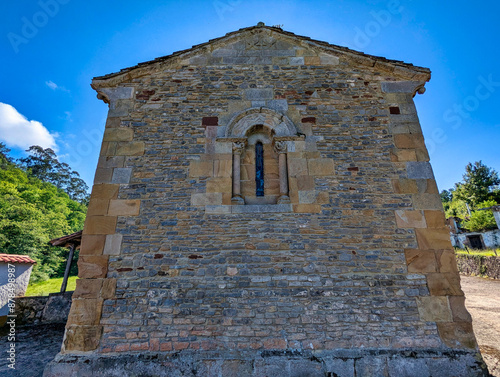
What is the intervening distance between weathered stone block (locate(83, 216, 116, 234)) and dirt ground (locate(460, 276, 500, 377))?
668cm

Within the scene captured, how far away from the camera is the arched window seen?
5027 mm

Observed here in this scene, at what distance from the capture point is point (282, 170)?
16.4 feet

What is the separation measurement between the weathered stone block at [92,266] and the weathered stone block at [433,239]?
542 cm

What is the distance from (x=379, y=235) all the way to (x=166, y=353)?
12.9 ft

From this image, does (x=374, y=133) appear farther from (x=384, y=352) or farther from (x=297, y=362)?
(x=297, y=362)

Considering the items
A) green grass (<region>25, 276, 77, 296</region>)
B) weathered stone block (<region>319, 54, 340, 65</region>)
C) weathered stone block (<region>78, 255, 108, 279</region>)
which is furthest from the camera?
green grass (<region>25, 276, 77, 296</region>)

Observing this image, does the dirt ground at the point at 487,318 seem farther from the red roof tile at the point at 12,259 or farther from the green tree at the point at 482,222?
the green tree at the point at 482,222

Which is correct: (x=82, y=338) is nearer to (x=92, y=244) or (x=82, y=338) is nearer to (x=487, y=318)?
(x=92, y=244)

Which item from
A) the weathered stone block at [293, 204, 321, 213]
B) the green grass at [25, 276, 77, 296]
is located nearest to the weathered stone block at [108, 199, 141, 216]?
the weathered stone block at [293, 204, 321, 213]

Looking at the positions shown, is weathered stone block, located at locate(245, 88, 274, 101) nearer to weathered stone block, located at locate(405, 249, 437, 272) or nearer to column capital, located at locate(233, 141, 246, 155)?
column capital, located at locate(233, 141, 246, 155)

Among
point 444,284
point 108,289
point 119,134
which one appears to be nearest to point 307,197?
point 444,284

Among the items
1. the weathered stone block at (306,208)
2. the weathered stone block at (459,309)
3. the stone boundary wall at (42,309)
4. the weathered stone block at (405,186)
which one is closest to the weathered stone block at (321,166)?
Answer: the weathered stone block at (306,208)

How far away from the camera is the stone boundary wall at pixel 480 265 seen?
1512cm

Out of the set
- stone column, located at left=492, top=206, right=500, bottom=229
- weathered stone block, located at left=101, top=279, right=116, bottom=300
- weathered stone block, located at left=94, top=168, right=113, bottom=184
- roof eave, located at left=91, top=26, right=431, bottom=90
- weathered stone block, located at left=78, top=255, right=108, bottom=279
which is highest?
stone column, located at left=492, top=206, right=500, bottom=229
